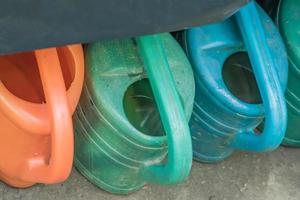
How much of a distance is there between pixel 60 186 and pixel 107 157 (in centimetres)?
13

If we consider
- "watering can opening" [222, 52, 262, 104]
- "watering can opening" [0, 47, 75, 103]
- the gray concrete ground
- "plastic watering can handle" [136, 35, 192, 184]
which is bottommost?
the gray concrete ground

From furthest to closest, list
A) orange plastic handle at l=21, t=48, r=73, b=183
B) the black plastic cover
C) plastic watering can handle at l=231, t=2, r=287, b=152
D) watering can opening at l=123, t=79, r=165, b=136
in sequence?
watering can opening at l=123, t=79, r=165, b=136 < plastic watering can handle at l=231, t=2, r=287, b=152 < orange plastic handle at l=21, t=48, r=73, b=183 < the black plastic cover

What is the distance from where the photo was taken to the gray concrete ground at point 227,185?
1113 millimetres

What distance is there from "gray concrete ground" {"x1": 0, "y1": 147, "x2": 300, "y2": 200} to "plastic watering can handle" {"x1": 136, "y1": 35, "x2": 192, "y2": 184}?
0.83 feet

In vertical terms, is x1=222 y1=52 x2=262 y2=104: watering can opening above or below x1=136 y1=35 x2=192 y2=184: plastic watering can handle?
below

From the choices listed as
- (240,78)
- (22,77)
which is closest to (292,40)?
(240,78)

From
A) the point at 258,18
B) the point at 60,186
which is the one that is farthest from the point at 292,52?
the point at 60,186

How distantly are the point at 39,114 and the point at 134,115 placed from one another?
0.87 ft

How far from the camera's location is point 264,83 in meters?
0.98

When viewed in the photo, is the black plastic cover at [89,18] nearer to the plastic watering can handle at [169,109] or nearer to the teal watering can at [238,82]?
the plastic watering can handle at [169,109]

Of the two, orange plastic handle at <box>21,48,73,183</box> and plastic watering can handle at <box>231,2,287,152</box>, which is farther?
plastic watering can handle at <box>231,2,287,152</box>

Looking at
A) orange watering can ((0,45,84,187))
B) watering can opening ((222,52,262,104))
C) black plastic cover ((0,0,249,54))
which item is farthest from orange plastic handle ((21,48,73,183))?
watering can opening ((222,52,262,104))

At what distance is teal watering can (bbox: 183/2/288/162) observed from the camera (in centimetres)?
98

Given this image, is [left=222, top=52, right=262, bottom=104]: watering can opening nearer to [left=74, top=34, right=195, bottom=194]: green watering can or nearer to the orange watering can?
[left=74, top=34, right=195, bottom=194]: green watering can
